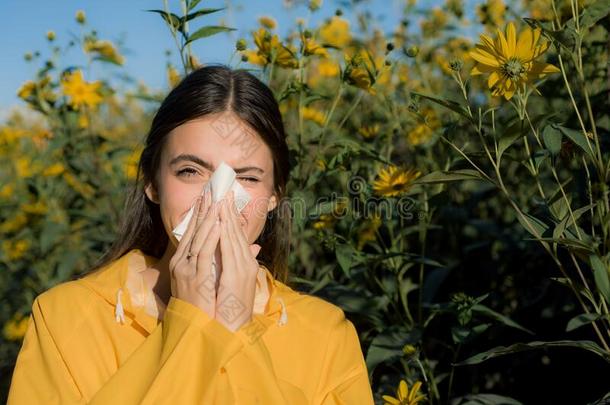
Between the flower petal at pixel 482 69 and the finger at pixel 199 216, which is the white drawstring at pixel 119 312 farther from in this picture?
the flower petal at pixel 482 69

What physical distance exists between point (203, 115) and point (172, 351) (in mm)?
464

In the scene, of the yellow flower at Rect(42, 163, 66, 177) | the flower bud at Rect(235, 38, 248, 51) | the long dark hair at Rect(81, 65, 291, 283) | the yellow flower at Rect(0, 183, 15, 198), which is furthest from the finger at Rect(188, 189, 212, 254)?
the yellow flower at Rect(0, 183, 15, 198)

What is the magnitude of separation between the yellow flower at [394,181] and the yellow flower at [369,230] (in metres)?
0.08

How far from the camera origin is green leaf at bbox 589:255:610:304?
4.12 ft

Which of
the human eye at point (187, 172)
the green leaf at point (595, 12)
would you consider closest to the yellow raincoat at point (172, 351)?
the human eye at point (187, 172)

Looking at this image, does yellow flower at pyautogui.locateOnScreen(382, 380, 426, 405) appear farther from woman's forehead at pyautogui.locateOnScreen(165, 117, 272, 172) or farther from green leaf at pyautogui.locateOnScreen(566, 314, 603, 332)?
woman's forehead at pyautogui.locateOnScreen(165, 117, 272, 172)

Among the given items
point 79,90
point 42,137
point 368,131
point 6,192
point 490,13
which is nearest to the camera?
point 368,131

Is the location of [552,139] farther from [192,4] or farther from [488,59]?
[192,4]

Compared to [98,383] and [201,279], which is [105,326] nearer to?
[98,383]

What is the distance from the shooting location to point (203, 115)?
1440 mm

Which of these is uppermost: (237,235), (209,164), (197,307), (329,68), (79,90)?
(329,68)

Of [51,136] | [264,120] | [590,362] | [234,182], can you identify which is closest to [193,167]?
[234,182]

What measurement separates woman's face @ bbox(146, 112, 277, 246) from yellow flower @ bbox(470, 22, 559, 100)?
0.43 metres

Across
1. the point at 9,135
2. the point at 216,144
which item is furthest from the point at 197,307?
the point at 9,135
